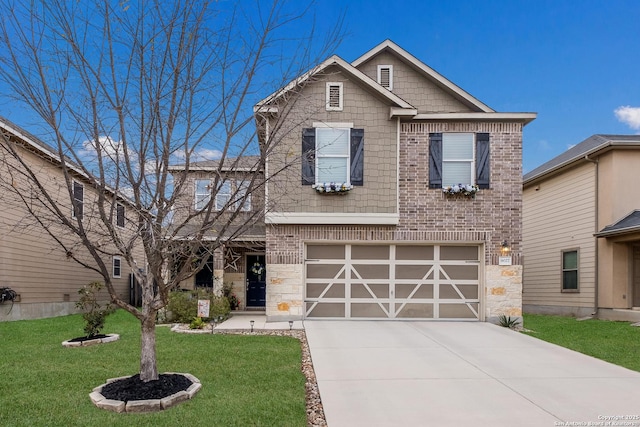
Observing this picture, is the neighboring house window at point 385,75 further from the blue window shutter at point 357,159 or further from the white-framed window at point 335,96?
the blue window shutter at point 357,159

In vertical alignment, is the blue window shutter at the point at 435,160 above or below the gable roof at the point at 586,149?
below

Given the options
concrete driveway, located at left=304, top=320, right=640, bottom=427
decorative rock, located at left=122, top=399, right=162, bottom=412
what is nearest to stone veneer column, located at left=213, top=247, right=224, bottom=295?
concrete driveway, located at left=304, top=320, right=640, bottom=427

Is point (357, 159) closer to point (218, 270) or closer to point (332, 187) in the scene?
point (332, 187)

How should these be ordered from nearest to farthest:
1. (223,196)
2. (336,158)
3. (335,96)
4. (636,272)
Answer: (223,196) < (336,158) < (335,96) < (636,272)

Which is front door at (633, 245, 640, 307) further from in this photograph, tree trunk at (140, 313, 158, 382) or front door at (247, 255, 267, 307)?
tree trunk at (140, 313, 158, 382)

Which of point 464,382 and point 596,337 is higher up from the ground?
point 464,382

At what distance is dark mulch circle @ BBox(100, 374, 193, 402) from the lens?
531cm

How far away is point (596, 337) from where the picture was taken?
10.8 metres

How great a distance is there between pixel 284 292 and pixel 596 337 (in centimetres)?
730

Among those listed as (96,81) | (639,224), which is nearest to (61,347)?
(96,81)

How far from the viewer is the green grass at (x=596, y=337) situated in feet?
28.0

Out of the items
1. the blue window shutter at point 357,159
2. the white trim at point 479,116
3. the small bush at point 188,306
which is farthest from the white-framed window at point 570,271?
the small bush at point 188,306

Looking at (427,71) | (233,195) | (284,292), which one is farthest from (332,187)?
(233,195)

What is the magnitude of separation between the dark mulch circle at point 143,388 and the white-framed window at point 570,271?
47.8 ft
